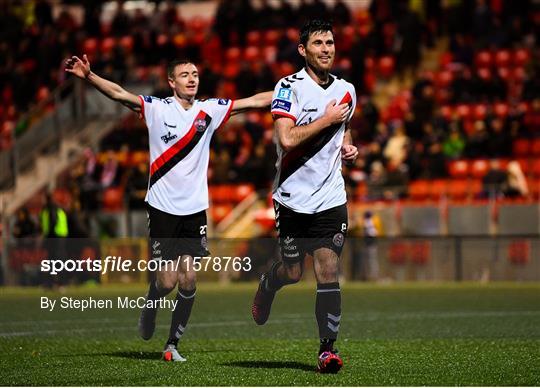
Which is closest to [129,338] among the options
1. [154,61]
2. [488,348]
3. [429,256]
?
[488,348]

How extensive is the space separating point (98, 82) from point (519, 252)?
14842 millimetres

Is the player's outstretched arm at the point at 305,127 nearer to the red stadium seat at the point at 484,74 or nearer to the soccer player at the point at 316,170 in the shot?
the soccer player at the point at 316,170

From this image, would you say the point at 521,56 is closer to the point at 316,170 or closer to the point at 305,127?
the point at 316,170

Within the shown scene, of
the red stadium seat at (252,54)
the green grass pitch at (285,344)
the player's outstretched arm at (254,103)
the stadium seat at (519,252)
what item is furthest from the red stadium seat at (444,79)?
the player's outstretched arm at (254,103)

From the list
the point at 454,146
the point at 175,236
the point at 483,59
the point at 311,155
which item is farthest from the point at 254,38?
the point at 311,155

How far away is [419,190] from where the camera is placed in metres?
25.7

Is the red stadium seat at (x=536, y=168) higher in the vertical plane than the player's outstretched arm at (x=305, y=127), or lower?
lower

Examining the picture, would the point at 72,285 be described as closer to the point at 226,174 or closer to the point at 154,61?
the point at 226,174

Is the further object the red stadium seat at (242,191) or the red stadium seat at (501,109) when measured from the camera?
the red stadium seat at (242,191)

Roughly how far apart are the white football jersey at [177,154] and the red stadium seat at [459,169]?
1621 centimetres

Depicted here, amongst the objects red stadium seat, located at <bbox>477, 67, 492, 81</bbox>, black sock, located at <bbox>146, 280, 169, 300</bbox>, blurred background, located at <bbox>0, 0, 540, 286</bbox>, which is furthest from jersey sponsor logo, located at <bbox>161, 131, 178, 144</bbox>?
red stadium seat, located at <bbox>477, 67, 492, 81</bbox>

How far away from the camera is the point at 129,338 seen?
41.3 ft

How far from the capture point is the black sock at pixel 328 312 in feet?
29.2

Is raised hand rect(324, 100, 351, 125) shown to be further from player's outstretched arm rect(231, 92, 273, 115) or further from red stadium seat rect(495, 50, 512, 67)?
→ red stadium seat rect(495, 50, 512, 67)
